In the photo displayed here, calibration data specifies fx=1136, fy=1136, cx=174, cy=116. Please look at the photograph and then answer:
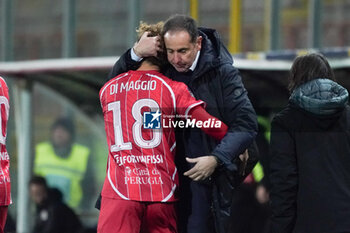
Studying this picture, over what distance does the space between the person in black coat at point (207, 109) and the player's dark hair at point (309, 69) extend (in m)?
0.21

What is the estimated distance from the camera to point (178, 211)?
4.53 metres

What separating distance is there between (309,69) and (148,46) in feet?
2.10

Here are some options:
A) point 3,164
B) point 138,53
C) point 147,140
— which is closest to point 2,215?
point 3,164

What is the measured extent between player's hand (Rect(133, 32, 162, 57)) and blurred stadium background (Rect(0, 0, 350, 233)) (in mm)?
2710

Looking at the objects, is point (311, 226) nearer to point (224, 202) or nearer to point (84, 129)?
point (224, 202)

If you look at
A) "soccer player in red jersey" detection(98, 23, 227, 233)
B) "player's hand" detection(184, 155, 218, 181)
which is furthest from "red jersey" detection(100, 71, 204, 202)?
"player's hand" detection(184, 155, 218, 181)

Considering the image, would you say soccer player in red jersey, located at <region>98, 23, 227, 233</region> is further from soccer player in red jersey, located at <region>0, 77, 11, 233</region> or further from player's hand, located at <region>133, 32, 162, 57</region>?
soccer player in red jersey, located at <region>0, 77, 11, 233</region>

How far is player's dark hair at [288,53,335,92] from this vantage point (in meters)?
4.46

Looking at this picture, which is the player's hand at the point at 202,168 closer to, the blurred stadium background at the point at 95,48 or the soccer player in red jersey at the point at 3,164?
the soccer player in red jersey at the point at 3,164

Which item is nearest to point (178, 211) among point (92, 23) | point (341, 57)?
point (341, 57)

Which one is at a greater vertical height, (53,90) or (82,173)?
(53,90)

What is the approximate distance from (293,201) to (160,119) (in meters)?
0.61

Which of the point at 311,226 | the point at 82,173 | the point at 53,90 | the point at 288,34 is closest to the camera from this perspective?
the point at 311,226

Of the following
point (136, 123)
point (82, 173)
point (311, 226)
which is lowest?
point (82, 173)
